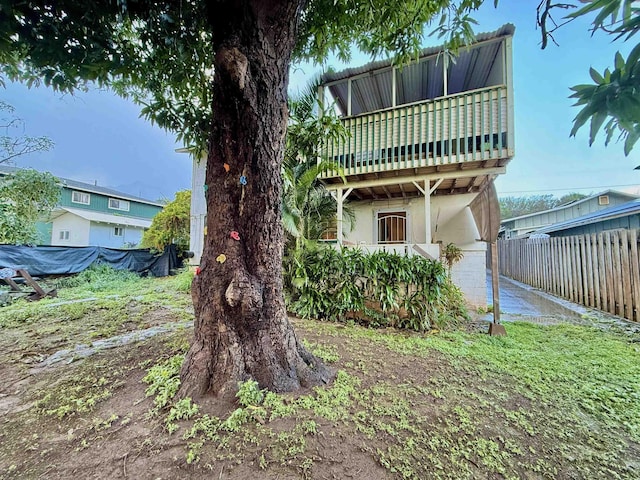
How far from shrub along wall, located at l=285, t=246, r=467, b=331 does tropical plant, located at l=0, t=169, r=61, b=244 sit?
10.2 m

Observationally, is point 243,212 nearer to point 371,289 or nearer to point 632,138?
point 632,138

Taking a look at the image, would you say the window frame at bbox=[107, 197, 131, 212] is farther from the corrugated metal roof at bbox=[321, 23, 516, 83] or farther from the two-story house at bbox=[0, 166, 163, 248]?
the corrugated metal roof at bbox=[321, 23, 516, 83]

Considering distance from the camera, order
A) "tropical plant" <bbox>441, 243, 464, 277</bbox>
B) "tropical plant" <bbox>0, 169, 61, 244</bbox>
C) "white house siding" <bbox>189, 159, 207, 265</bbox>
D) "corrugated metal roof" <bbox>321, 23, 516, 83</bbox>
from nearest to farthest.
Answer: "corrugated metal roof" <bbox>321, 23, 516, 83</bbox> < "tropical plant" <bbox>441, 243, 464, 277</bbox> < "tropical plant" <bbox>0, 169, 61, 244</bbox> < "white house siding" <bbox>189, 159, 207, 265</bbox>

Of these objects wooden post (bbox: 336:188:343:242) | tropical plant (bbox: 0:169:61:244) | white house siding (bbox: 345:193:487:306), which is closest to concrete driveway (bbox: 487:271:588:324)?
white house siding (bbox: 345:193:487:306)

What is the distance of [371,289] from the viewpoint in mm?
4422

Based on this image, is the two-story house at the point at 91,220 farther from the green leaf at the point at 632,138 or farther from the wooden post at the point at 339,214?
the green leaf at the point at 632,138

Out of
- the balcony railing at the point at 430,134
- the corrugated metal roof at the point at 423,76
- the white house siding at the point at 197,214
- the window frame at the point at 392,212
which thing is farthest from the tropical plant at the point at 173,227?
the window frame at the point at 392,212

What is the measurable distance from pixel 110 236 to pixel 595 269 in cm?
2467

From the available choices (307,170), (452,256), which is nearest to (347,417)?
(307,170)

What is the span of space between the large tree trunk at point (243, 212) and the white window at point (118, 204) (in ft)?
72.7

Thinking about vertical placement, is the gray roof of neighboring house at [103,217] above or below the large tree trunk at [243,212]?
above

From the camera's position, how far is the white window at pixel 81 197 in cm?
1688

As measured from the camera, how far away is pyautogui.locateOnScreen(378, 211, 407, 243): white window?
7.55 metres

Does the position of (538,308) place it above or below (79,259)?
below
